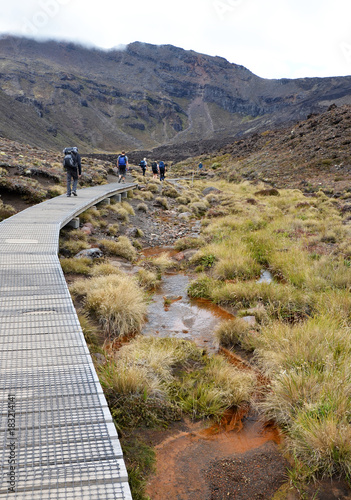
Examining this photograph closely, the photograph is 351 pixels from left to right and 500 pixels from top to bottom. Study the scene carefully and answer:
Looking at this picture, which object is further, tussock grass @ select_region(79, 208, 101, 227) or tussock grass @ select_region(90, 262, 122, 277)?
tussock grass @ select_region(79, 208, 101, 227)

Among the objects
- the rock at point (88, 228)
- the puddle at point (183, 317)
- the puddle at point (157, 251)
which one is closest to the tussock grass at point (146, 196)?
the puddle at point (157, 251)

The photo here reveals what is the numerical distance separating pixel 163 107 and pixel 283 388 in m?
207

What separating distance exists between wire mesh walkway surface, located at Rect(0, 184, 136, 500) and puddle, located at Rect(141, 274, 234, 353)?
198 centimetres

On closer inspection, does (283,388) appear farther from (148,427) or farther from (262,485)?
(148,427)

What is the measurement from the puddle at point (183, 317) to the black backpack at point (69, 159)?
6.44 meters

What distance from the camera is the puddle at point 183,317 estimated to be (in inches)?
224

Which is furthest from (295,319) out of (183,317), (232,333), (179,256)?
(179,256)

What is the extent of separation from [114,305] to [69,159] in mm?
7912

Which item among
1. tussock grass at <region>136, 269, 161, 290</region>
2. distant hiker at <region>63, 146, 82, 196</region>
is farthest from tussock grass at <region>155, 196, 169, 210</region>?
tussock grass at <region>136, 269, 161, 290</region>

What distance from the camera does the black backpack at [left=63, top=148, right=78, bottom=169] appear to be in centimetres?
1190

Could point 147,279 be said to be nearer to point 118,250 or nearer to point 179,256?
point 118,250

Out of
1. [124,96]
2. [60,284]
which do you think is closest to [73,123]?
[124,96]

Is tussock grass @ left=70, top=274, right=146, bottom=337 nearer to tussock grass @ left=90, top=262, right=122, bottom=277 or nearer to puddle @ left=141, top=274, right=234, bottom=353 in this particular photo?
puddle @ left=141, top=274, right=234, bottom=353

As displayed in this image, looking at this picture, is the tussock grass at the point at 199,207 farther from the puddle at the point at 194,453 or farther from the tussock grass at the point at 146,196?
the puddle at the point at 194,453
